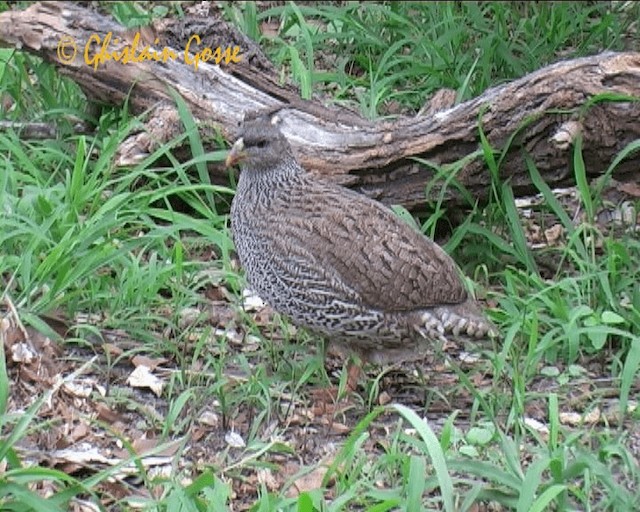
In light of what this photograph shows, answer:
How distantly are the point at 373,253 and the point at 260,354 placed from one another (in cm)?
73

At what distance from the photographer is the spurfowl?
17.5 ft

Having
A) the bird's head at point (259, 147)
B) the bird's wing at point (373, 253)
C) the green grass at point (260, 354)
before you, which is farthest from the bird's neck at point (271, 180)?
the green grass at point (260, 354)

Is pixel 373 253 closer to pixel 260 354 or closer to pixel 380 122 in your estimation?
A: pixel 260 354

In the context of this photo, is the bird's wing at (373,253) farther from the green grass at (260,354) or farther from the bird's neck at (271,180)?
the green grass at (260,354)

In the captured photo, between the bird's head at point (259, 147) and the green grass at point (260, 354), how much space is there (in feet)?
1.83

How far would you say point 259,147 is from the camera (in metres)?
5.68

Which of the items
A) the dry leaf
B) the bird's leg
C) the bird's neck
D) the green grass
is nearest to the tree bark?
the green grass

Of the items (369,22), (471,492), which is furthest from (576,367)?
(369,22)

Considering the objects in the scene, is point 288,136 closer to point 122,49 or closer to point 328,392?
point 122,49

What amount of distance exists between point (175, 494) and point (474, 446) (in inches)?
45.8

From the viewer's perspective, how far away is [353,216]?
18.0ft

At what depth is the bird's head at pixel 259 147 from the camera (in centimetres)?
566

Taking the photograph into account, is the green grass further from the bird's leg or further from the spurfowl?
the spurfowl

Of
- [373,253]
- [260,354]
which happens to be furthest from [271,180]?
[260,354]
